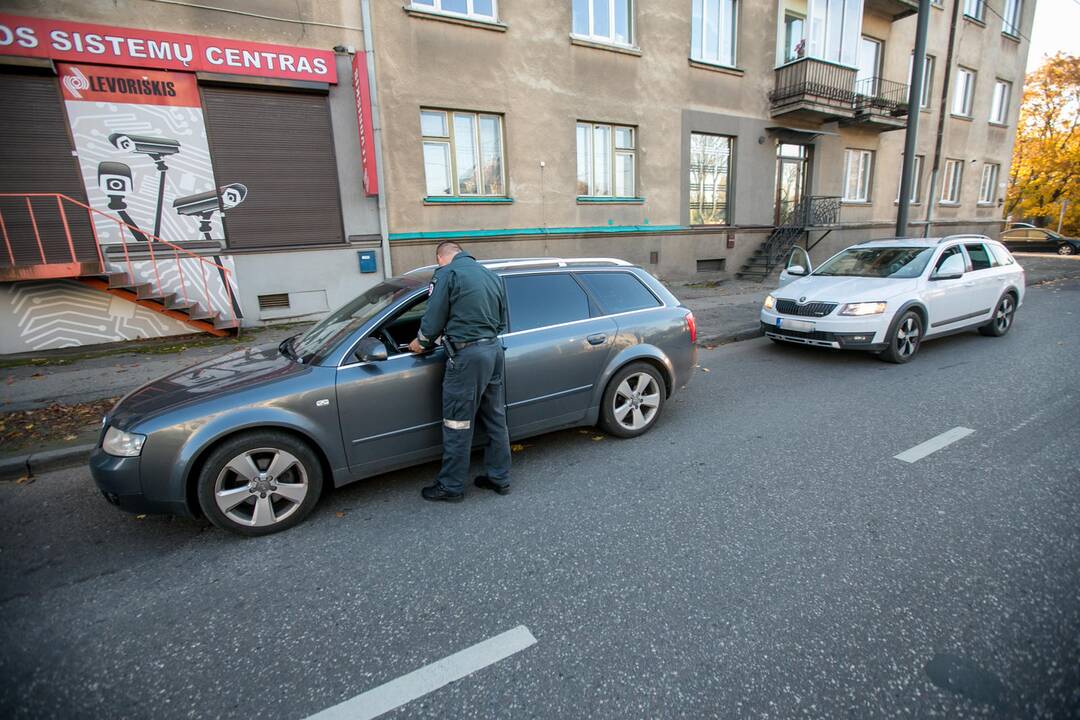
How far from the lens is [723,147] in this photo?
14555 millimetres

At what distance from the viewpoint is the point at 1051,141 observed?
103 feet

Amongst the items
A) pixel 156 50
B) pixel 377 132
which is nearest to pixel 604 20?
pixel 377 132

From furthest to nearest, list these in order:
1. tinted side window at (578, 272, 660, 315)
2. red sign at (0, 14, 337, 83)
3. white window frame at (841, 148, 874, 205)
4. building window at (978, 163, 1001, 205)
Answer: building window at (978, 163, 1001, 205)
white window frame at (841, 148, 874, 205)
red sign at (0, 14, 337, 83)
tinted side window at (578, 272, 660, 315)

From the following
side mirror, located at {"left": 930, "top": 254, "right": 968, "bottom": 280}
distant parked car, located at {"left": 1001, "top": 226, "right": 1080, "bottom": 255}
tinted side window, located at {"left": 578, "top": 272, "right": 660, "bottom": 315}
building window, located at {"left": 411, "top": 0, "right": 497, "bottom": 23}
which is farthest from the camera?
distant parked car, located at {"left": 1001, "top": 226, "right": 1080, "bottom": 255}

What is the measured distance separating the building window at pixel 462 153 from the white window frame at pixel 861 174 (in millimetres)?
12989

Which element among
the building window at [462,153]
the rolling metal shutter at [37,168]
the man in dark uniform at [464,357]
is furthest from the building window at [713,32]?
the rolling metal shutter at [37,168]

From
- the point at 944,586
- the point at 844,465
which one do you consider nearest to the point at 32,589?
the point at 944,586

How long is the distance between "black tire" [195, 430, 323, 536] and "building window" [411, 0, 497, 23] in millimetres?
9816

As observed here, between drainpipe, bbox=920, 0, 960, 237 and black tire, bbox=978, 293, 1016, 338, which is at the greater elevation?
drainpipe, bbox=920, 0, 960, 237

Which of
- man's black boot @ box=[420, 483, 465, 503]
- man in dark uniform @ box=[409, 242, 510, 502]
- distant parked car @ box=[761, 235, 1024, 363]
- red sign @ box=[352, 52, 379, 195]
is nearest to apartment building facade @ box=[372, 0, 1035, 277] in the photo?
red sign @ box=[352, 52, 379, 195]

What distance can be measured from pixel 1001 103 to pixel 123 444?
31879mm

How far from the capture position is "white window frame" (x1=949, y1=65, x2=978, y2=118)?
66.6 feet

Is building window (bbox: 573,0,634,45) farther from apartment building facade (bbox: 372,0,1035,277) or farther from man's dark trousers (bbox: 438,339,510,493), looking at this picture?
man's dark trousers (bbox: 438,339,510,493)

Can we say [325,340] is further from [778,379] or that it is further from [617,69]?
[617,69]
